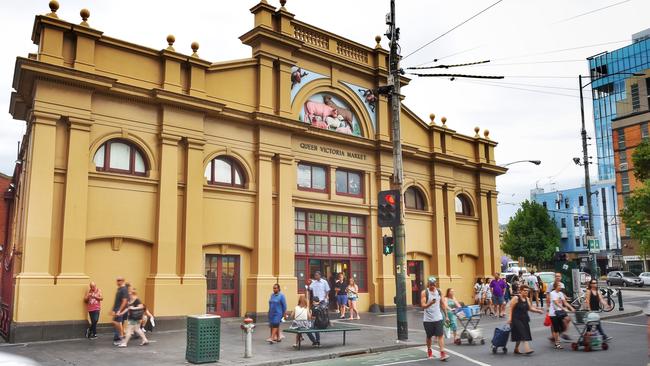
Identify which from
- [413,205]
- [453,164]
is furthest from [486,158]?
[413,205]

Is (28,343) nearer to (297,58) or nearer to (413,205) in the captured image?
(297,58)

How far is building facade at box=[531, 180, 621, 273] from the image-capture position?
72.1 m

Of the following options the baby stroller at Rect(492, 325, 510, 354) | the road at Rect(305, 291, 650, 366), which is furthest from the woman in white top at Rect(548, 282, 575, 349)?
the baby stroller at Rect(492, 325, 510, 354)

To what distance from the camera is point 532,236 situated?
62.2m

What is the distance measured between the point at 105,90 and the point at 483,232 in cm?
2099

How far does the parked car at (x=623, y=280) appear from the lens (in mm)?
48550

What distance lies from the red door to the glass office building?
205ft

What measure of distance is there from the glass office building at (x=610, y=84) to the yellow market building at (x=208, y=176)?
55189mm

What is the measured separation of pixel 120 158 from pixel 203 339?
28.5 feet

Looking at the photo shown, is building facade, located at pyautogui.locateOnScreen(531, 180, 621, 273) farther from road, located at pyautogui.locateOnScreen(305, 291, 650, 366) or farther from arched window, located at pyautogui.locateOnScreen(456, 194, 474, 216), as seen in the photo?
road, located at pyautogui.locateOnScreen(305, 291, 650, 366)

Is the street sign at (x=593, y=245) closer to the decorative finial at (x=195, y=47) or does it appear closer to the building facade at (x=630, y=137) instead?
the decorative finial at (x=195, y=47)

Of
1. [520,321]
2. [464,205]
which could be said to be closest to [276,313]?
[520,321]

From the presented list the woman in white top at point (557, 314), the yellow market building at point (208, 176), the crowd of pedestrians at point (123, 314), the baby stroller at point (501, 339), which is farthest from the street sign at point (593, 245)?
the crowd of pedestrians at point (123, 314)

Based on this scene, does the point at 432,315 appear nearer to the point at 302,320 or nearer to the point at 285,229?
the point at 302,320
